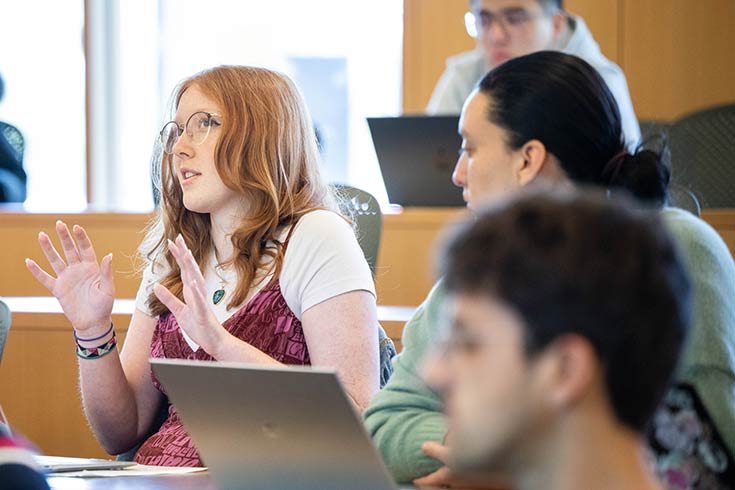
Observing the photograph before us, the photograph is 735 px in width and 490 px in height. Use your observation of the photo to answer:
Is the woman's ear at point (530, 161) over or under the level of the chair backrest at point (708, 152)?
over

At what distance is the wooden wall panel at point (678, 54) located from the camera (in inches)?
191

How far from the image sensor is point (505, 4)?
347 centimetres

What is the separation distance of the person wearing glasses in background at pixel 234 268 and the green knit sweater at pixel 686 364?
0.26m

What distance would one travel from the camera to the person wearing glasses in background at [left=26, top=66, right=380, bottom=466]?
6.22ft

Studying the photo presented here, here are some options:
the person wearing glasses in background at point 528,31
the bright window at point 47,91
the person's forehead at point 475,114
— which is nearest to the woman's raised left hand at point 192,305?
the person's forehead at point 475,114

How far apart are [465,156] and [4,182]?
109 inches

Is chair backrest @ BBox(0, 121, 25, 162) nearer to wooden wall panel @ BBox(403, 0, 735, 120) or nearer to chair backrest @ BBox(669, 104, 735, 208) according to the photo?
chair backrest @ BBox(669, 104, 735, 208)

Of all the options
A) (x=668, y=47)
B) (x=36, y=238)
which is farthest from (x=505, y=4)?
(x=668, y=47)

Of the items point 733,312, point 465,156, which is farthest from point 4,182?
point 733,312

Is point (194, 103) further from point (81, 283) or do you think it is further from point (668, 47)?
point (668, 47)

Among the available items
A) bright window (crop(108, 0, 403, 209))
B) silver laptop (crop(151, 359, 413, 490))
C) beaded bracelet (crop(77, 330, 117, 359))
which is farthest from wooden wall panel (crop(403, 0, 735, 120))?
silver laptop (crop(151, 359, 413, 490))

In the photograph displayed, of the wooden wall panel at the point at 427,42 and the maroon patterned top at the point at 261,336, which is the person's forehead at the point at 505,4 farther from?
the maroon patterned top at the point at 261,336

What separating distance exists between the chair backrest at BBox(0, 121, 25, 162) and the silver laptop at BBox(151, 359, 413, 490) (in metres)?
2.90

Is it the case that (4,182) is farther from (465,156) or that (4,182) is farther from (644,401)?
(644,401)
